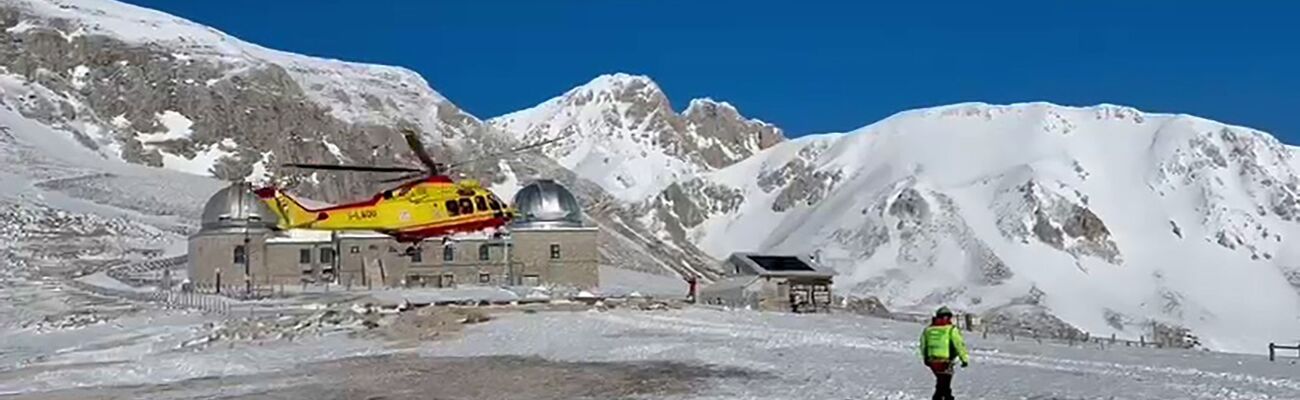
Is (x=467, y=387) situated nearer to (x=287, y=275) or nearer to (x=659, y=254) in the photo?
(x=287, y=275)

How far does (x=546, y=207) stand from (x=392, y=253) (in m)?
8.66

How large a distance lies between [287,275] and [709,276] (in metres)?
92.1

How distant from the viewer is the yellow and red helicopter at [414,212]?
169ft

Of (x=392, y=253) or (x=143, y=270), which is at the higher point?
(x=392, y=253)

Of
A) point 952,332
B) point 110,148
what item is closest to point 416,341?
point 952,332

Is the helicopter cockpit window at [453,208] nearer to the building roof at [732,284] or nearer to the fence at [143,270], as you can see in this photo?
the building roof at [732,284]

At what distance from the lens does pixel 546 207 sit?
82188mm

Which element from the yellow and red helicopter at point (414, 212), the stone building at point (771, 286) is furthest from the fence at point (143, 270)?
the yellow and red helicopter at point (414, 212)

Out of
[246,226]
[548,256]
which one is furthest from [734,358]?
[246,226]

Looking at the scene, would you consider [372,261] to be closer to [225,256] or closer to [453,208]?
[225,256]

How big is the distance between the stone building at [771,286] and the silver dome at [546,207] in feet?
29.1

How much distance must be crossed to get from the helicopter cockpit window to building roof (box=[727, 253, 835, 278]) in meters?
25.3

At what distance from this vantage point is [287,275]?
7956 cm

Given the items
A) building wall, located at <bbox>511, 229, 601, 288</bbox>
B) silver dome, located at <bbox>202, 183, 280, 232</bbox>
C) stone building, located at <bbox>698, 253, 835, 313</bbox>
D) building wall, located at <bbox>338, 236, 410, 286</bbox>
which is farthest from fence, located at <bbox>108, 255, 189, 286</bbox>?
stone building, located at <bbox>698, 253, 835, 313</bbox>
